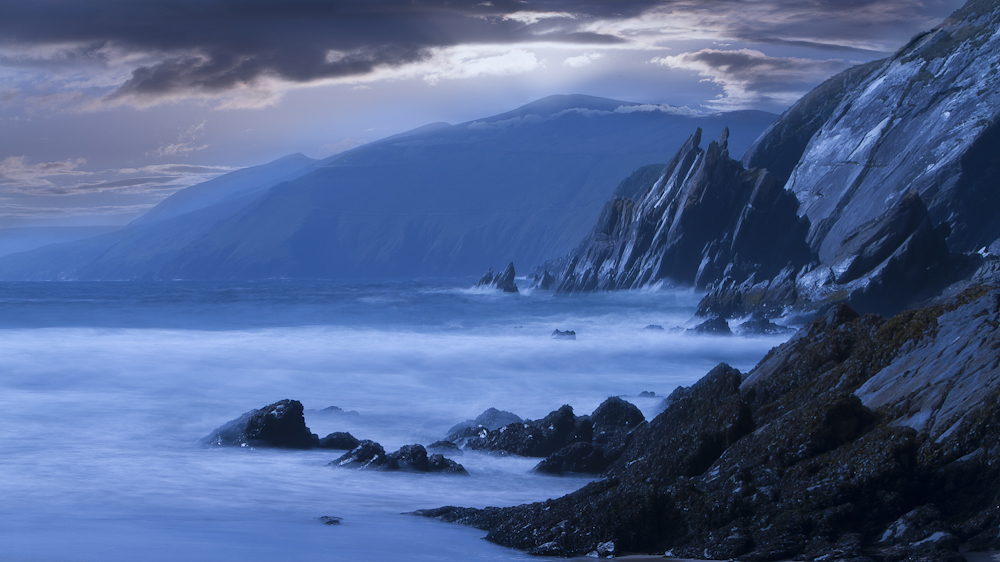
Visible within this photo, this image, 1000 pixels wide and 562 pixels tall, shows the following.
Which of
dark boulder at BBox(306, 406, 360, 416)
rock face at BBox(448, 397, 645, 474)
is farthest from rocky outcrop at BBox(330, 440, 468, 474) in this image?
dark boulder at BBox(306, 406, 360, 416)

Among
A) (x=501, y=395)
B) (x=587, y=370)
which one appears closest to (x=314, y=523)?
(x=501, y=395)

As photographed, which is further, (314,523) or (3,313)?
(3,313)

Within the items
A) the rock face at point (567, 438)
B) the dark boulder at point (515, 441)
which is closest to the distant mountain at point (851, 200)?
the rock face at point (567, 438)

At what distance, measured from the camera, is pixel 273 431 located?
15.0m

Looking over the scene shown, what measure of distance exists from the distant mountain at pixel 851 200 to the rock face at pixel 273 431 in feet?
97.9

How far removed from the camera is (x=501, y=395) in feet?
78.7

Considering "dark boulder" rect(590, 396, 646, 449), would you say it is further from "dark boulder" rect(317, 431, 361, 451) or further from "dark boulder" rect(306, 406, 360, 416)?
"dark boulder" rect(306, 406, 360, 416)

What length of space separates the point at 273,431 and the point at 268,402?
28.7ft

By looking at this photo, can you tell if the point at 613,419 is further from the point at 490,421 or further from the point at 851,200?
the point at 851,200

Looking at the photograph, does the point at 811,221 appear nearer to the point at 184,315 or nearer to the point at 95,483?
the point at 184,315

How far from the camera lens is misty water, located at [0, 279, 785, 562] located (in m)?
8.84

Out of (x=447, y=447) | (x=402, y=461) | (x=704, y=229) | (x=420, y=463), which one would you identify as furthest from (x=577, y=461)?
(x=704, y=229)

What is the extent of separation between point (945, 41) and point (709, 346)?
43.3m

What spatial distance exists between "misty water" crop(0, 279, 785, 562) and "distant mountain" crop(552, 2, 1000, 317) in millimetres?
8871
